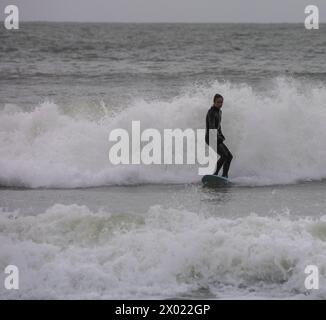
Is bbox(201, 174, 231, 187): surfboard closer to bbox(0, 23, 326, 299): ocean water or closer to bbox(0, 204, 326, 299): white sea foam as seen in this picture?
bbox(0, 23, 326, 299): ocean water

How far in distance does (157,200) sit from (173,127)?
13.0 ft

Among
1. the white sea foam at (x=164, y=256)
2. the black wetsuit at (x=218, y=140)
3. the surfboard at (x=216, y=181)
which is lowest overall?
the white sea foam at (x=164, y=256)

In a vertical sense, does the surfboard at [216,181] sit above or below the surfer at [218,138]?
below

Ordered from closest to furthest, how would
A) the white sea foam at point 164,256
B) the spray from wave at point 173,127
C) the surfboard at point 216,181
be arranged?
1. the white sea foam at point 164,256
2. the surfboard at point 216,181
3. the spray from wave at point 173,127

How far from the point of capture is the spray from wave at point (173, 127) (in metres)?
14.1

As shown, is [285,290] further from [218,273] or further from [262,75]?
[262,75]

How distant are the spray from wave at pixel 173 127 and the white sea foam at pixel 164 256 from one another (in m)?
4.32

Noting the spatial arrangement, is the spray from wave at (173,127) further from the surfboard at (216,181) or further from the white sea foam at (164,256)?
the white sea foam at (164,256)

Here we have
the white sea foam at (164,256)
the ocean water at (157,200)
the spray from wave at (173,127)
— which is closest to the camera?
the white sea foam at (164,256)

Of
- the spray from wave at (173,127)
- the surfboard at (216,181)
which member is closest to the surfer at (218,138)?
the surfboard at (216,181)

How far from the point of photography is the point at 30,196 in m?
12.7

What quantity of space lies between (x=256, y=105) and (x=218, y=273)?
8.00 metres

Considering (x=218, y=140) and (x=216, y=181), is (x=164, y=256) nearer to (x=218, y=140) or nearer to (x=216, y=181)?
(x=216, y=181)

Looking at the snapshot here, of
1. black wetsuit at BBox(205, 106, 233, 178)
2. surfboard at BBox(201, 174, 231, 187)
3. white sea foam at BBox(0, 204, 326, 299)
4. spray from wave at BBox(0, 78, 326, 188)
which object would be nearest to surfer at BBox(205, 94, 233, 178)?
black wetsuit at BBox(205, 106, 233, 178)
